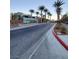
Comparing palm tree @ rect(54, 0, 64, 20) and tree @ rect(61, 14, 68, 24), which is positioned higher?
palm tree @ rect(54, 0, 64, 20)

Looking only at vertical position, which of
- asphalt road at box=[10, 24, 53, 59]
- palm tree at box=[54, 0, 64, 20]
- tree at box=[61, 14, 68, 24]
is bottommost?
asphalt road at box=[10, 24, 53, 59]

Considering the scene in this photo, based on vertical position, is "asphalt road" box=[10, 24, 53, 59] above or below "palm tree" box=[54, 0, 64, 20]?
below

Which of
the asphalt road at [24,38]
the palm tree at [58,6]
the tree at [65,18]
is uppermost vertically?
the palm tree at [58,6]

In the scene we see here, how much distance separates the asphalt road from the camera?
2006mm

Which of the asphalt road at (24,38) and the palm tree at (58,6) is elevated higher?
the palm tree at (58,6)

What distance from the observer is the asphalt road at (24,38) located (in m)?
2.01

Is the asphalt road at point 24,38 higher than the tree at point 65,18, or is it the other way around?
the tree at point 65,18

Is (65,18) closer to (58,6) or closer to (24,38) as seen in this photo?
(58,6)

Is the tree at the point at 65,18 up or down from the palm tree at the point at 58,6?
down

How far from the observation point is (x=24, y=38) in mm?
2023

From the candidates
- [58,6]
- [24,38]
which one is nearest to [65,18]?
[58,6]

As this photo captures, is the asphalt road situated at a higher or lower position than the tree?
lower
